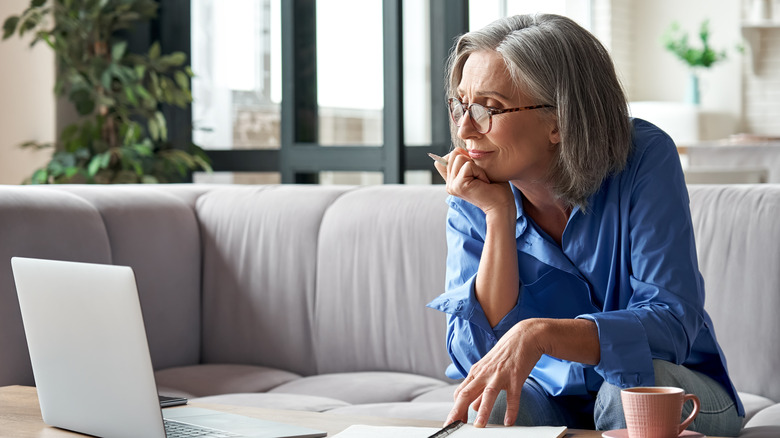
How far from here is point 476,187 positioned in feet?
4.91

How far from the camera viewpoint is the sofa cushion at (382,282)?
2.43 m

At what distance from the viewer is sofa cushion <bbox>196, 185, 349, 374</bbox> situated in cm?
261

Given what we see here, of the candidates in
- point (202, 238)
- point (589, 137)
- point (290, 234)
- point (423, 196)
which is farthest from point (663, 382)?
point (202, 238)

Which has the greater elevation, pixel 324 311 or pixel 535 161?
pixel 535 161

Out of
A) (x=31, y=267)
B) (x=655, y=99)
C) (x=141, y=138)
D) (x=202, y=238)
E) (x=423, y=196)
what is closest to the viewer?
(x=31, y=267)

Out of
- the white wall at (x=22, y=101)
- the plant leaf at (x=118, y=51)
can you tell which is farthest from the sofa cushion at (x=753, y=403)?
the white wall at (x=22, y=101)

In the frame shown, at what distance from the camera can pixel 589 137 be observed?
4.79 ft

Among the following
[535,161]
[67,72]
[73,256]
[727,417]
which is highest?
[67,72]

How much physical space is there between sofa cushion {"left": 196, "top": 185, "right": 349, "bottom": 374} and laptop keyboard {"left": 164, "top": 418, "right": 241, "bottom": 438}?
1.34m

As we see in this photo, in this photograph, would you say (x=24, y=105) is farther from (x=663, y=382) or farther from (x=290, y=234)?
(x=663, y=382)

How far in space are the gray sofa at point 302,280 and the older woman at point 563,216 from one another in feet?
1.68

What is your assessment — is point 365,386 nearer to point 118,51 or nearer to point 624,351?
point 624,351

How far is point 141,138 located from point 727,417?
3.21 metres

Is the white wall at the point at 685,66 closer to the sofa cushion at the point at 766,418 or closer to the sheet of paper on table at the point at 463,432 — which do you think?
the sofa cushion at the point at 766,418
